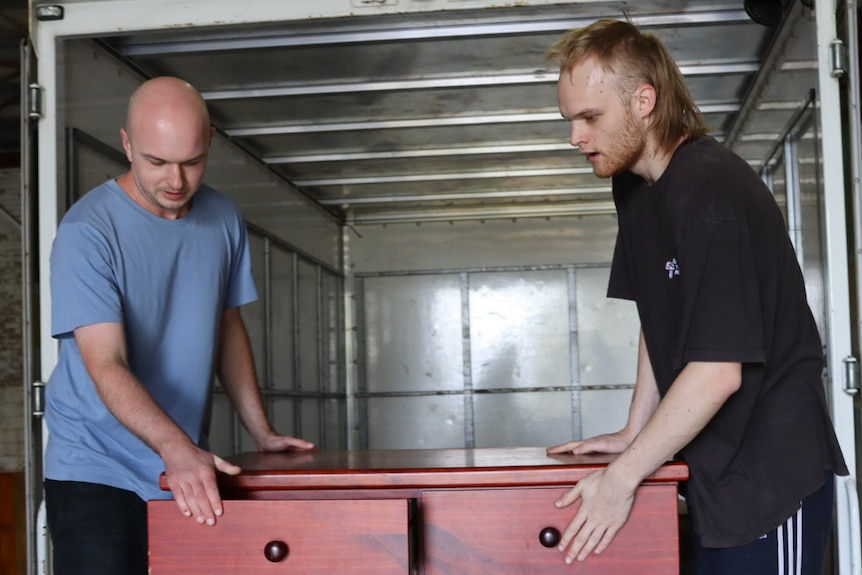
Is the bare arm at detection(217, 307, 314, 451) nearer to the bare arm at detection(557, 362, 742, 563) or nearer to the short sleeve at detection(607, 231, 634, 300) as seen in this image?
the short sleeve at detection(607, 231, 634, 300)

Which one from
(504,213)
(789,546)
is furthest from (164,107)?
(504,213)

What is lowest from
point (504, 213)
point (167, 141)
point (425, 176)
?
point (167, 141)

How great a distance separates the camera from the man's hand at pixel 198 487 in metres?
1.86

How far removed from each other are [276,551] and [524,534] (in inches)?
18.3

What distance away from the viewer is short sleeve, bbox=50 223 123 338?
2.22 m

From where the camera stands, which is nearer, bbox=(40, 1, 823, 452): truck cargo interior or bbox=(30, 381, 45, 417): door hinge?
bbox=(30, 381, 45, 417): door hinge

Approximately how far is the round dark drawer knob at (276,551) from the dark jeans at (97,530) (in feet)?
2.01

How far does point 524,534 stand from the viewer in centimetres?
189

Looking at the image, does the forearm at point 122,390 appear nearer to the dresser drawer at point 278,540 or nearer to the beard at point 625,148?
the dresser drawer at point 278,540

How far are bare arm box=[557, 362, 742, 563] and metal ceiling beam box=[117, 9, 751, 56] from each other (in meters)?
3.45

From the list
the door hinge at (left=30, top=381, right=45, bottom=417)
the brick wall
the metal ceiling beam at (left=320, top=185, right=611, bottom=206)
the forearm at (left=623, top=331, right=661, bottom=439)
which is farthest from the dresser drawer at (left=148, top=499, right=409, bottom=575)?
the brick wall

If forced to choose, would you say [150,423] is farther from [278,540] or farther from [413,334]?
[413,334]

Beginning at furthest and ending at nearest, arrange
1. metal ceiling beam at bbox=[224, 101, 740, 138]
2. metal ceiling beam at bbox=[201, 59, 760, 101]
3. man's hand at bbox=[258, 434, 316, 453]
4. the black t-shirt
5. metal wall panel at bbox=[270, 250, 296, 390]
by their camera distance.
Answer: metal wall panel at bbox=[270, 250, 296, 390]
metal ceiling beam at bbox=[224, 101, 740, 138]
metal ceiling beam at bbox=[201, 59, 760, 101]
man's hand at bbox=[258, 434, 316, 453]
the black t-shirt

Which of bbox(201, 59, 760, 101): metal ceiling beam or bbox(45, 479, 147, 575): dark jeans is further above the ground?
bbox(201, 59, 760, 101): metal ceiling beam
